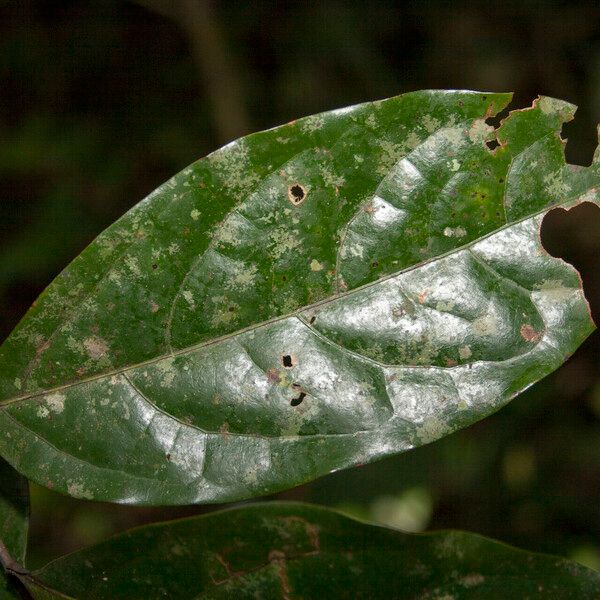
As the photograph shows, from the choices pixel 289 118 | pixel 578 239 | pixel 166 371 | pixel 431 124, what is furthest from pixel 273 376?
pixel 578 239

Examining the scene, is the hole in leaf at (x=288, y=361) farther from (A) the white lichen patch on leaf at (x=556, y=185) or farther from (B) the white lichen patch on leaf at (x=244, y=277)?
(A) the white lichen patch on leaf at (x=556, y=185)

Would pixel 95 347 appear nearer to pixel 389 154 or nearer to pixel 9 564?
pixel 9 564

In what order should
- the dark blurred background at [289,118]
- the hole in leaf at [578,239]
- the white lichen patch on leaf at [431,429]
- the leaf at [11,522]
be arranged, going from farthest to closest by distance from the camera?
1. the hole in leaf at [578,239]
2. the dark blurred background at [289,118]
3. the leaf at [11,522]
4. the white lichen patch on leaf at [431,429]

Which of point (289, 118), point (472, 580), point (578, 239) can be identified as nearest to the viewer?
point (472, 580)

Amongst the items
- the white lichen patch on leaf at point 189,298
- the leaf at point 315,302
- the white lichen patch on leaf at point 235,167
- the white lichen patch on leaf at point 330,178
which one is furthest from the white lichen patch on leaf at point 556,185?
the white lichen patch on leaf at point 189,298

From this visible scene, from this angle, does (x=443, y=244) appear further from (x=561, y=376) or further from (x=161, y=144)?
(x=161, y=144)

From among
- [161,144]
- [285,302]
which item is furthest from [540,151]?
[161,144]
